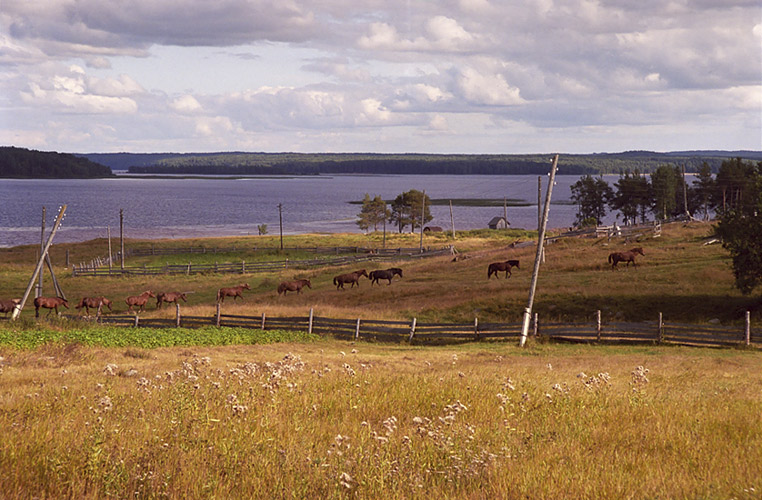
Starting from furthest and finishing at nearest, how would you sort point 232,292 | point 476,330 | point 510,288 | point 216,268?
point 216,268 → point 232,292 → point 510,288 → point 476,330

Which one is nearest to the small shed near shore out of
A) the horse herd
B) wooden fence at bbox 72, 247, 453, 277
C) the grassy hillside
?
the grassy hillside

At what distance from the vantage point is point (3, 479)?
547 cm

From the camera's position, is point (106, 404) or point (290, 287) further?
point (290, 287)

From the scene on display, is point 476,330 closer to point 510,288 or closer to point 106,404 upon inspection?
point 510,288

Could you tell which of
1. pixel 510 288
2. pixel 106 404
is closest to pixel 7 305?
pixel 510 288

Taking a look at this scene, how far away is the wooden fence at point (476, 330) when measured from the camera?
88.3ft

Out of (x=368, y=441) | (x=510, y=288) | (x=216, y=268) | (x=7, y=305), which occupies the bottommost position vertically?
(x=216, y=268)

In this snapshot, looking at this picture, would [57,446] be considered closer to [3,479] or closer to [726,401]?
[3,479]

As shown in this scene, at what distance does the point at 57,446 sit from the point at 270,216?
18855 centimetres

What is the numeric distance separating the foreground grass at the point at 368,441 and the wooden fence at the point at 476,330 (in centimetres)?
1797

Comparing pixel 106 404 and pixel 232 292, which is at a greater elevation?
pixel 106 404

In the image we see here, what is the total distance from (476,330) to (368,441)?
23294 millimetres

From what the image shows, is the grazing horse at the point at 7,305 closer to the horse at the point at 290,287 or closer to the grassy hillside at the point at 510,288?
the grassy hillside at the point at 510,288

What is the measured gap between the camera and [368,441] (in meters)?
6.93
